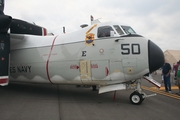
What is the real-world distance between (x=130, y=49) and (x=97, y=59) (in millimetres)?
Answer: 1440

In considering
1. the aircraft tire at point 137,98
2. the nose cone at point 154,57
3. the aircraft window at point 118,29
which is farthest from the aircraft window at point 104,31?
the aircraft tire at point 137,98

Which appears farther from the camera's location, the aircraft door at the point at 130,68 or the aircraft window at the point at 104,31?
the aircraft window at the point at 104,31

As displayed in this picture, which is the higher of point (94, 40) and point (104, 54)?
point (94, 40)

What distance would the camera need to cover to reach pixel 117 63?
6.69 metres

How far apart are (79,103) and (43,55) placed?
10.1 ft

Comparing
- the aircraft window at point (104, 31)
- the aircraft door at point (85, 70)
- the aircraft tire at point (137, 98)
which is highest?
the aircraft window at point (104, 31)

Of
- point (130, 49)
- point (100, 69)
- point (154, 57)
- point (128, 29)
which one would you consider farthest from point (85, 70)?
point (154, 57)

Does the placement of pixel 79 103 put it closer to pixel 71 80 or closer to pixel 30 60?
pixel 71 80

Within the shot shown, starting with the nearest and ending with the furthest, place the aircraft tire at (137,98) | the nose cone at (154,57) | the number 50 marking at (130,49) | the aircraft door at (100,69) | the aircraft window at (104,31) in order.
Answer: the nose cone at (154,57)
the number 50 marking at (130,49)
the aircraft tire at (137,98)
the aircraft door at (100,69)
the aircraft window at (104,31)

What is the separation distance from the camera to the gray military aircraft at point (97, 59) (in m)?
6.49

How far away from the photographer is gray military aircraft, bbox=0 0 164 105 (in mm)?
6488

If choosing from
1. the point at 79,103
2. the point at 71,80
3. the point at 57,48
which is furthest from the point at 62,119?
the point at 57,48

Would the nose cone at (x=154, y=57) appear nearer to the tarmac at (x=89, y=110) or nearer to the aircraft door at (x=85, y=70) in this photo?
the tarmac at (x=89, y=110)

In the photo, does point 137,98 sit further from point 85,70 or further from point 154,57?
point 85,70
